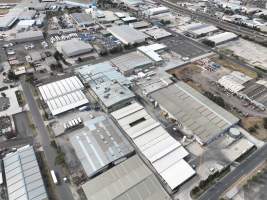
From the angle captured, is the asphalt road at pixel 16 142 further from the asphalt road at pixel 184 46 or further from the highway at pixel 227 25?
the highway at pixel 227 25

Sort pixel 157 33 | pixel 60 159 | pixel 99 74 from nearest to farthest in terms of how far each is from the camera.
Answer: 1. pixel 60 159
2. pixel 99 74
3. pixel 157 33

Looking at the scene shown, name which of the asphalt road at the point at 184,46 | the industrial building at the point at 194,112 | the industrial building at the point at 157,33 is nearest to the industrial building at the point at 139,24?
the industrial building at the point at 157,33

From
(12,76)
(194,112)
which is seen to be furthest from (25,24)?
(194,112)

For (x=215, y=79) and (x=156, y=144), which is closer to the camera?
(x=156, y=144)

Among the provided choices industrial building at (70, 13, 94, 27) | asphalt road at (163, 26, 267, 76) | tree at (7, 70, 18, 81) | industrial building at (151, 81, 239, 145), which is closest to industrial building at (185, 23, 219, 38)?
asphalt road at (163, 26, 267, 76)

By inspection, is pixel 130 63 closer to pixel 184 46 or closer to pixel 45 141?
pixel 184 46

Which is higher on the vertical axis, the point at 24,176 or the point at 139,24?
the point at 139,24

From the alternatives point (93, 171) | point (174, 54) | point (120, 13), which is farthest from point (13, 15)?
point (93, 171)
